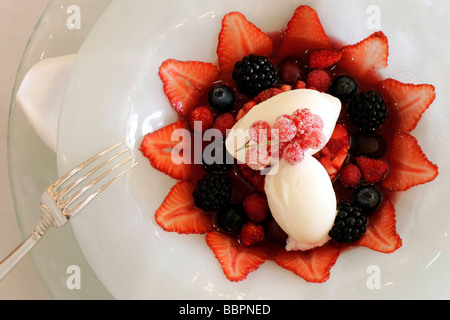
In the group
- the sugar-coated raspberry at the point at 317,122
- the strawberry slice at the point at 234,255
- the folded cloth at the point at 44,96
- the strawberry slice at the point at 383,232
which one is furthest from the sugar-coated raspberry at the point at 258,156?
the folded cloth at the point at 44,96

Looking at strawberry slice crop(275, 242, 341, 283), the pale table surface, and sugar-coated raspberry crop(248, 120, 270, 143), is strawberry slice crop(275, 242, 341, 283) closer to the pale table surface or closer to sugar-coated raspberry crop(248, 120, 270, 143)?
sugar-coated raspberry crop(248, 120, 270, 143)

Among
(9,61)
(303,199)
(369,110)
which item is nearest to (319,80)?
(369,110)

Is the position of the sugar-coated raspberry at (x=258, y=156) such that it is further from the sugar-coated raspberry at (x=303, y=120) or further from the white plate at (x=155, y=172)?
the white plate at (x=155, y=172)

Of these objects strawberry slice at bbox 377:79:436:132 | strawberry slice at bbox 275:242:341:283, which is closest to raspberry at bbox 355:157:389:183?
strawberry slice at bbox 377:79:436:132
